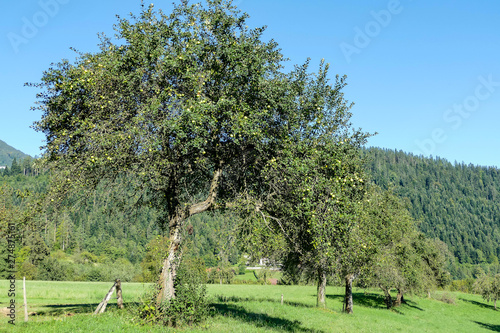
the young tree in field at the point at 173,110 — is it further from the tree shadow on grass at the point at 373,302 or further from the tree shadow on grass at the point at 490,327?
the tree shadow on grass at the point at 490,327

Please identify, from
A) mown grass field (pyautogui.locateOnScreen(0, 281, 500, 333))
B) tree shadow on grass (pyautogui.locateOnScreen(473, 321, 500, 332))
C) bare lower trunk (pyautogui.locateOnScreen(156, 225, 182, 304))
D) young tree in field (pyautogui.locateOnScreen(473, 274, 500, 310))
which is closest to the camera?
mown grass field (pyautogui.locateOnScreen(0, 281, 500, 333))

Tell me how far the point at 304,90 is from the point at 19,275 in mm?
98343

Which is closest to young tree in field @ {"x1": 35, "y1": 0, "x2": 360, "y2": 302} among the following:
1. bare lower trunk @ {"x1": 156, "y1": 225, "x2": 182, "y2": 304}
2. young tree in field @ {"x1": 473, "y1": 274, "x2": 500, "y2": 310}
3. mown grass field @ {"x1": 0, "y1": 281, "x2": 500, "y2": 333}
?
bare lower trunk @ {"x1": 156, "y1": 225, "x2": 182, "y2": 304}

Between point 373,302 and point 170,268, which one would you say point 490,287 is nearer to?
point 373,302

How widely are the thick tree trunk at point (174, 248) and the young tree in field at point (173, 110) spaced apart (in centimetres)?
5

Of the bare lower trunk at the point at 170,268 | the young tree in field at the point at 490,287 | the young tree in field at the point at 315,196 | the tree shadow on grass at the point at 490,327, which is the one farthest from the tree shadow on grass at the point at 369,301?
the bare lower trunk at the point at 170,268

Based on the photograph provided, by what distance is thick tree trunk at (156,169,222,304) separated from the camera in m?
16.2

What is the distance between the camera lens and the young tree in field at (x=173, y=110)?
1486cm

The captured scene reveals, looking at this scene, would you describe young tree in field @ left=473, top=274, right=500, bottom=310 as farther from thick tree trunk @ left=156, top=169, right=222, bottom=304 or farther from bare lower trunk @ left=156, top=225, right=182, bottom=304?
bare lower trunk @ left=156, top=225, right=182, bottom=304

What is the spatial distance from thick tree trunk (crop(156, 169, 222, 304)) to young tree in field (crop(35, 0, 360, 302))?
1.8 inches

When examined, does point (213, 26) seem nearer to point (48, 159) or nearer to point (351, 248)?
point (48, 159)

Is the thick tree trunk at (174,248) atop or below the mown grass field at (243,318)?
atop

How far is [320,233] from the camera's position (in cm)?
1462

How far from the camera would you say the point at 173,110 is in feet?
49.6
